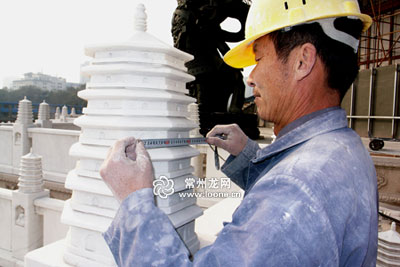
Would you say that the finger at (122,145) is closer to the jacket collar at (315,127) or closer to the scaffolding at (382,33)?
the jacket collar at (315,127)

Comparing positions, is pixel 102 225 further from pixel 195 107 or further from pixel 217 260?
pixel 195 107

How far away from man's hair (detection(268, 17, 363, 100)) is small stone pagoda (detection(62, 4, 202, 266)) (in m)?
0.65

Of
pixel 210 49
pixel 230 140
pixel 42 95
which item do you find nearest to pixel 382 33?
pixel 210 49

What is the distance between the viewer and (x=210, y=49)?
9.89 meters

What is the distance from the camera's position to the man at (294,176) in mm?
686

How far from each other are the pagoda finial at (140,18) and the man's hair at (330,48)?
0.79 m

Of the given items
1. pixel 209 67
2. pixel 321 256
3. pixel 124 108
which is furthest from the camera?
pixel 209 67

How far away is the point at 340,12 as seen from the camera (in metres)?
1.00

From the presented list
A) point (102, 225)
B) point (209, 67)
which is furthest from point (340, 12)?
point (209, 67)

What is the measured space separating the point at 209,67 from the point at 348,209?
928 centimetres

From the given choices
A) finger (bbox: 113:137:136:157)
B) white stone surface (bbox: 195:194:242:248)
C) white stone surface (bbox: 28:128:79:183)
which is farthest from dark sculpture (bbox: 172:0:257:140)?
finger (bbox: 113:137:136:157)

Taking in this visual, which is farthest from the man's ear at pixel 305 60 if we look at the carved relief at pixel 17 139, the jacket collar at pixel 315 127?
the carved relief at pixel 17 139

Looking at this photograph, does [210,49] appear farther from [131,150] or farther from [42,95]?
[42,95]

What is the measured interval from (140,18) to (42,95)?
31.7m
